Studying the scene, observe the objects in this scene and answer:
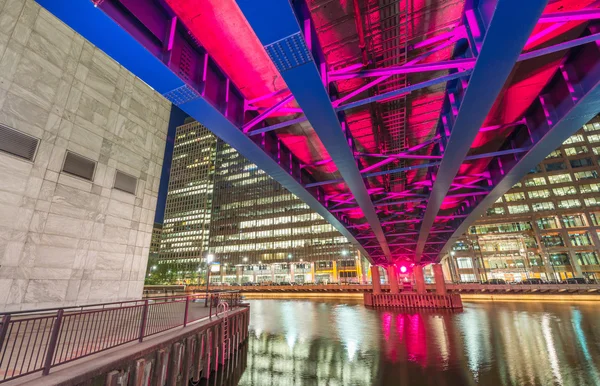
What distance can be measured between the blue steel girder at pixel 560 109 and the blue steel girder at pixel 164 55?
8.27m

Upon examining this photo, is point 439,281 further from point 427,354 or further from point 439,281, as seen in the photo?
point 427,354

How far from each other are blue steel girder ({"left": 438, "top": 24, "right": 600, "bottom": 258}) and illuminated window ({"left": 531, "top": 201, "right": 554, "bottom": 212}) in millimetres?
82451

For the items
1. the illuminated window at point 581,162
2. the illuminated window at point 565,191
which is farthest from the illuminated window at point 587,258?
the illuminated window at point 581,162

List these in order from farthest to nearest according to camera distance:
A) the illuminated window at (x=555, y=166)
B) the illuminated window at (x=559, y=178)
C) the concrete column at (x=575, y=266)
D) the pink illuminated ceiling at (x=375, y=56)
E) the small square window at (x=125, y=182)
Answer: the illuminated window at (x=555, y=166)
the illuminated window at (x=559, y=178)
the concrete column at (x=575, y=266)
the small square window at (x=125, y=182)
the pink illuminated ceiling at (x=375, y=56)

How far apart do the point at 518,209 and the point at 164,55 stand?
309 ft

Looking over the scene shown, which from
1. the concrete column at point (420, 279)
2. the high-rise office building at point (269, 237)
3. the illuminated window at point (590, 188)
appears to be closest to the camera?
the concrete column at point (420, 279)

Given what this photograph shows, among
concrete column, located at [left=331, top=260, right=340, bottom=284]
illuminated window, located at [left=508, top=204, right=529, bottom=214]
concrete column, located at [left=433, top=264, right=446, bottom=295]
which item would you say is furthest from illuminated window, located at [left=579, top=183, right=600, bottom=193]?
concrete column, located at [left=331, top=260, right=340, bottom=284]

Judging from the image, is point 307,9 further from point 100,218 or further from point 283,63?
point 100,218

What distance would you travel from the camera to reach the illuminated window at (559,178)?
70.9 m

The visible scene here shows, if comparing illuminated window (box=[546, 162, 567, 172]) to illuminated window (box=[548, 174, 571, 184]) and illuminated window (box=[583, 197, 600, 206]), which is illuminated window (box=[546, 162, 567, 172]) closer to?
illuminated window (box=[548, 174, 571, 184])

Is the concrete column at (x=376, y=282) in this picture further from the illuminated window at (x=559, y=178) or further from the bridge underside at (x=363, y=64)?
the illuminated window at (x=559, y=178)

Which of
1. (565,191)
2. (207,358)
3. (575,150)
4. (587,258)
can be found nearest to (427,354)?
(207,358)

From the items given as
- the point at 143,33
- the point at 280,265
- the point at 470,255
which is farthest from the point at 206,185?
the point at 143,33

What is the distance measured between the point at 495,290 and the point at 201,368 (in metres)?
52.5
